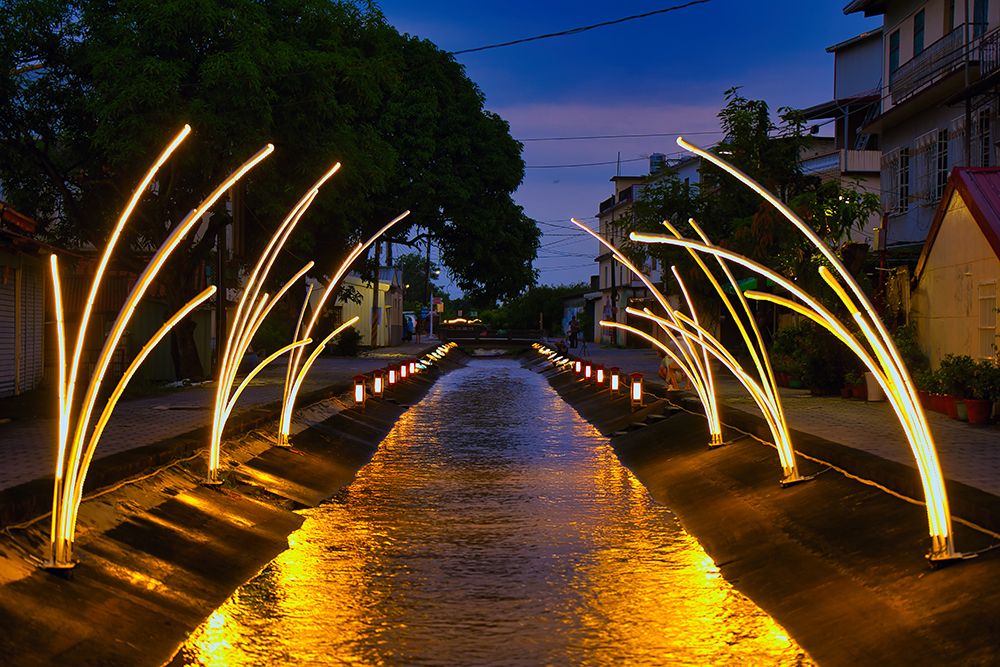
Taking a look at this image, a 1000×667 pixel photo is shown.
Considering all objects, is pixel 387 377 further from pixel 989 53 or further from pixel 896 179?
pixel 989 53

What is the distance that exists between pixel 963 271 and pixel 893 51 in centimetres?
1283

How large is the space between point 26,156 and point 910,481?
70.1ft

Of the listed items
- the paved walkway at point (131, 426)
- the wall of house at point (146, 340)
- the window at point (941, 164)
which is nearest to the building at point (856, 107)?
the window at point (941, 164)

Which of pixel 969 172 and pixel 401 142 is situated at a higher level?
pixel 401 142

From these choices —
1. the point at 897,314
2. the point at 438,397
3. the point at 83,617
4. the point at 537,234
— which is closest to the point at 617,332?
the point at 537,234

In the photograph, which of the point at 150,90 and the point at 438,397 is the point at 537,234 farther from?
the point at 150,90

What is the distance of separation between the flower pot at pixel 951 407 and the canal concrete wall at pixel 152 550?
30.9ft

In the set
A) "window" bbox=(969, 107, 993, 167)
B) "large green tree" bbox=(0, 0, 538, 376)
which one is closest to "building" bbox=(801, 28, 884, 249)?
"window" bbox=(969, 107, 993, 167)

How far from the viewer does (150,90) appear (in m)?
20.1

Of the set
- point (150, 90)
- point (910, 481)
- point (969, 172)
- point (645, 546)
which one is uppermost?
point (150, 90)

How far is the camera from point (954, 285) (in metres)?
17.5

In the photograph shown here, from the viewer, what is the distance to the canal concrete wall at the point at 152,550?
6250mm

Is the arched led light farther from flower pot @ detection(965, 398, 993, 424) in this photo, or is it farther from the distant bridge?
the distant bridge

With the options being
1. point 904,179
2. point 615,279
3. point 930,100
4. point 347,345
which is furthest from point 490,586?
point 615,279
